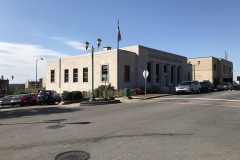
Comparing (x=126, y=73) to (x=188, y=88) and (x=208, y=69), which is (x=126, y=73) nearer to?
(x=188, y=88)

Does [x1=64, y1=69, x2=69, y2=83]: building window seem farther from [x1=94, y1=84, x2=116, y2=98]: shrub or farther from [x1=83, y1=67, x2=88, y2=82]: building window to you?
[x1=94, y1=84, x2=116, y2=98]: shrub

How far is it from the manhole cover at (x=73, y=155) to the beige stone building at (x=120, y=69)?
2553cm

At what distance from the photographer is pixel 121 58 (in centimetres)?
3469

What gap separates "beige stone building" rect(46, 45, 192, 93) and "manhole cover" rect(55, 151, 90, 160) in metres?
25.5

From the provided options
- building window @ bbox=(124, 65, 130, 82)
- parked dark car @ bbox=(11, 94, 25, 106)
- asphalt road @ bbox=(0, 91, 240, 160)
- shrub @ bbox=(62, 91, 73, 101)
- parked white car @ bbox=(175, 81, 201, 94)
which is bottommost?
asphalt road @ bbox=(0, 91, 240, 160)

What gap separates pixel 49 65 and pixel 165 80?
1987cm

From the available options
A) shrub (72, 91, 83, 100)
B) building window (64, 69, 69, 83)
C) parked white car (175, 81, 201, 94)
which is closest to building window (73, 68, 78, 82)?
building window (64, 69, 69, 83)

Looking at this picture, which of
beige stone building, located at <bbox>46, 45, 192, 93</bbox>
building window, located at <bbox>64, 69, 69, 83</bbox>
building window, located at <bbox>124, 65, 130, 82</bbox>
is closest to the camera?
beige stone building, located at <bbox>46, 45, 192, 93</bbox>

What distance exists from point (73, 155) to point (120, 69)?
28.1 m

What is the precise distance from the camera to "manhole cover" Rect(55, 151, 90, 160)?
6.34 m

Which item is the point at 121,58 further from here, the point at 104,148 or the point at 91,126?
the point at 104,148

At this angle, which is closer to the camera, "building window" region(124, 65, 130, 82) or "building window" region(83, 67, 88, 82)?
"building window" region(124, 65, 130, 82)

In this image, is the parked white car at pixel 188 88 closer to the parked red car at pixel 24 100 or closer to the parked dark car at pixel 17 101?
the parked red car at pixel 24 100

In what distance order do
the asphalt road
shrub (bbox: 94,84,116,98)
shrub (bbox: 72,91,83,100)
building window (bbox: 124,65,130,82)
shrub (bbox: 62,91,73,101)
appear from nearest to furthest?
the asphalt road < shrub (bbox: 62,91,73,101) < shrub (bbox: 72,91,83,100) < shrub (bbox: 94,84,116,98) < building window (bbox: 124,65,130,82)
